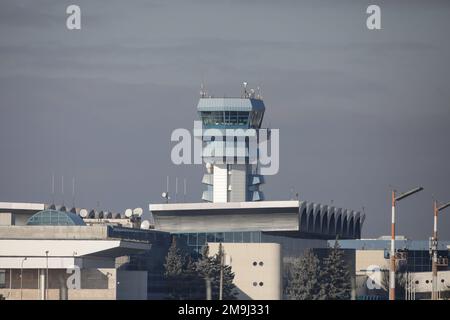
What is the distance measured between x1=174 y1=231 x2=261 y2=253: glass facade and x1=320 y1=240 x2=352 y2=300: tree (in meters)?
9.60

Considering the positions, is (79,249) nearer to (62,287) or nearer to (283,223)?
(62,287)

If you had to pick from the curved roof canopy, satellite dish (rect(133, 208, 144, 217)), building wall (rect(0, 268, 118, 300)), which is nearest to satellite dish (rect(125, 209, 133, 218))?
satellite dish (rect(133, 208, 144, 217))

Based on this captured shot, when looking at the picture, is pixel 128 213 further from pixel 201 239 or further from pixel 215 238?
pixel 215 238

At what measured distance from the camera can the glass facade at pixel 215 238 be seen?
186 meters

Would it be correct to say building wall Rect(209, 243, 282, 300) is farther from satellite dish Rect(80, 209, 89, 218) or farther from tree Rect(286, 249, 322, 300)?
satellite dish Rect(80, 209, 89, 218)

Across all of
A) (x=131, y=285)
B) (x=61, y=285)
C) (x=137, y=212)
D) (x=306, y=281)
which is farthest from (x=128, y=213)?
(x=61, y=285)

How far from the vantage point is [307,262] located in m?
179

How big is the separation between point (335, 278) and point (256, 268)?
30.6 feet

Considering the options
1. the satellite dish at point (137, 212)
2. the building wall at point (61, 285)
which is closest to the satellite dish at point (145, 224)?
the satellite dish at point (137, 212)

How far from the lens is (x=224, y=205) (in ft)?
625

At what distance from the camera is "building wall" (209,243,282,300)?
17325cm
